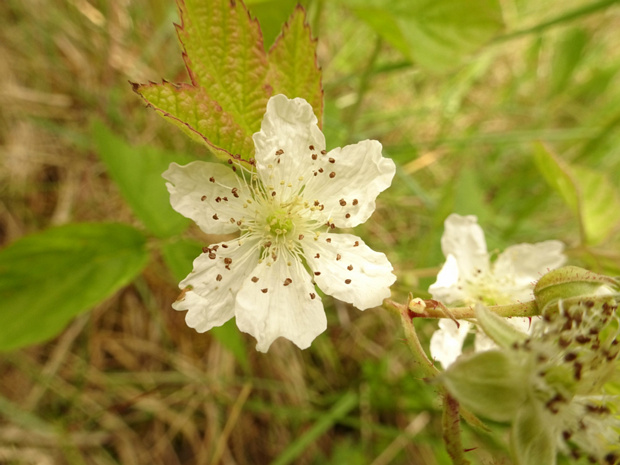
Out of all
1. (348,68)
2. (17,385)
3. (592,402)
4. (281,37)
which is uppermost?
(348,68)

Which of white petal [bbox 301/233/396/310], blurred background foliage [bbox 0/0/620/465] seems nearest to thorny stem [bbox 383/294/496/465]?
white petal [bbox 301/233/396/310]

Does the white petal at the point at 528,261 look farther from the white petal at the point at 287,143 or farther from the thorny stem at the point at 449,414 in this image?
the white petal at the point at 287,143

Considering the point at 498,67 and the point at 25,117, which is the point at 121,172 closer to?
the point at 25,117

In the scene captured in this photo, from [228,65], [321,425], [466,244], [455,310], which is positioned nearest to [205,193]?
[228,65]

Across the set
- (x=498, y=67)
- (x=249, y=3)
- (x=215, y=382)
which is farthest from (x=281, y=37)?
(x=498, y=67)

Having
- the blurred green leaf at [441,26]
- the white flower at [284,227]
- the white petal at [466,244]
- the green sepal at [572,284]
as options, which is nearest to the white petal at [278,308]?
the white flower at [284,227]

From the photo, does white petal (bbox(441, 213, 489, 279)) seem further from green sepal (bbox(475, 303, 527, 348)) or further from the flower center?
green sepal (bbox(475, 303, 527, 348))
